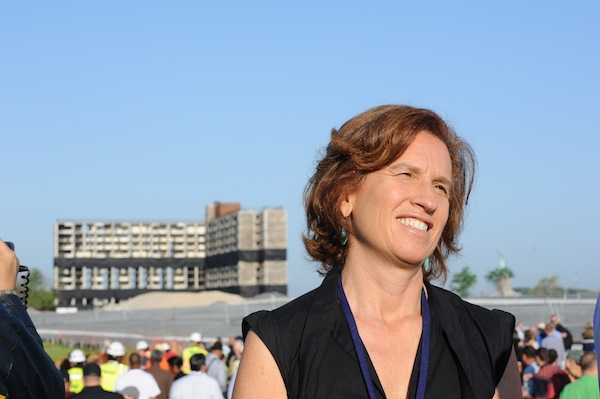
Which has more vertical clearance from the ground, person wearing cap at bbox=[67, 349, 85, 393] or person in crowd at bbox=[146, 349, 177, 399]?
person wearing cap at bbox=[67, 349, 85, 393]

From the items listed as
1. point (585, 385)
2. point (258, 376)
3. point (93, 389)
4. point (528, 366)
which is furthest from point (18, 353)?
point (528, 366)

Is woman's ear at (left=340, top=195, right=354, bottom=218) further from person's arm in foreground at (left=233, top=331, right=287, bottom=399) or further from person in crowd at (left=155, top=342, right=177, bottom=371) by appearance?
person in crowd at (left=155, top=342, right=177, bottom=371)

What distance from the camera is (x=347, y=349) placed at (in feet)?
10.4

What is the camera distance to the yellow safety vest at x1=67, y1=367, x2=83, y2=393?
44.8 feet

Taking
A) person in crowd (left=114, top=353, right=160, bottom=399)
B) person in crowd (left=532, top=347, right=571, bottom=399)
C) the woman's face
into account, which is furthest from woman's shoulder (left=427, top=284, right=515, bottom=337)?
person in crowd (left=114, top=353, right=160, bottom=399)

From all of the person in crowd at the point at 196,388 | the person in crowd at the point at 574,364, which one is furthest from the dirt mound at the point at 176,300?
the person in crowd at the point at 574,364

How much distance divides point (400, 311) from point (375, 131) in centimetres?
55

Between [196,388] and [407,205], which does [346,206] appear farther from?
[196,388]

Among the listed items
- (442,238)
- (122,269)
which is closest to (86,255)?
(122,269)

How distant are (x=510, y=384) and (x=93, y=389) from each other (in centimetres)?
625

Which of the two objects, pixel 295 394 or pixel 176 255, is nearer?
pixel 295 394

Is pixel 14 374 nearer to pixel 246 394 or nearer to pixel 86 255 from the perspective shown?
pixel 246 394

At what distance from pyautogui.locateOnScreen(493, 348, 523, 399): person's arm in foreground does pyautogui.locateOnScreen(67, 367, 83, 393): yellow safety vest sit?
1091 cm

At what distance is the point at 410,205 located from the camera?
3.22m
